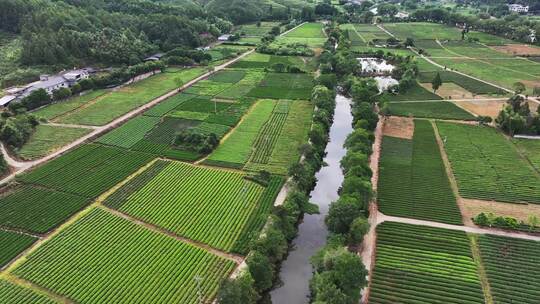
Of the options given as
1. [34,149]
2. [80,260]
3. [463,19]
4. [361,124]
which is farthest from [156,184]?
[463,19]

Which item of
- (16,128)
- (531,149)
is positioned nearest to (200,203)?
(16,128)

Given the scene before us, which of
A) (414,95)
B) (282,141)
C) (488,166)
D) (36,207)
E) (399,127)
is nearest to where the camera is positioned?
(36,207)

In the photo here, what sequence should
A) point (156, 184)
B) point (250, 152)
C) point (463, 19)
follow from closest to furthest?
point (156, 184), point (250, 152), point (463, 19)

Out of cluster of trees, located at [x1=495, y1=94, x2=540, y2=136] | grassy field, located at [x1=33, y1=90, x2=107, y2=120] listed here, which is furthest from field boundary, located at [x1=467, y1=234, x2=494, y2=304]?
grassy field, located at [x1=33, y1=90, x2=107, y2=120]

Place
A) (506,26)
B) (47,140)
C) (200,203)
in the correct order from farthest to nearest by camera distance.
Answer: (506,26) < (47,140) < (200,203)

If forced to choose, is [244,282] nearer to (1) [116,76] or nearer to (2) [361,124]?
(2) [361,124]

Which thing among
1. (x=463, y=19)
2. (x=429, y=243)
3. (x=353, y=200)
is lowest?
(x=429, y=243)

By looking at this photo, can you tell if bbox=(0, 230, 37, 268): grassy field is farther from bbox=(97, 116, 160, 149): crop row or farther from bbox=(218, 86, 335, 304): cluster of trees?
bbox=(218, 86, 335, 304): cluster of trees

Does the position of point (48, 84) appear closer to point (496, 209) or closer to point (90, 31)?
point (90, 31)
